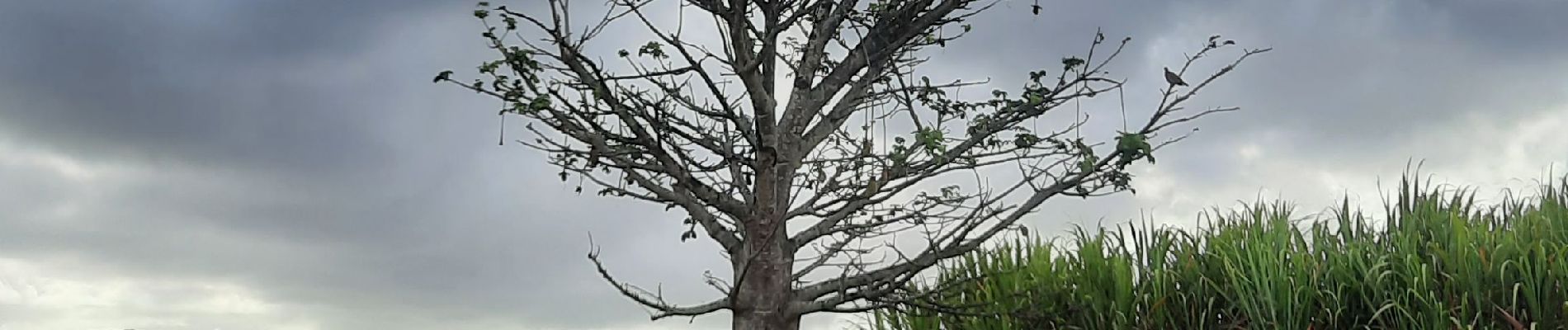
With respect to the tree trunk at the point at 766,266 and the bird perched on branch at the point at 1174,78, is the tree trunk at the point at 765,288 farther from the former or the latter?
the bird perched on branch at the point at 1174,78

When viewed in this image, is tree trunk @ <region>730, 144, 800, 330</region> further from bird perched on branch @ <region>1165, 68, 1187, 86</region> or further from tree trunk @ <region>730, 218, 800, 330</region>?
bird perched on branch @ <region>1165, 68, 1187, 86</region>

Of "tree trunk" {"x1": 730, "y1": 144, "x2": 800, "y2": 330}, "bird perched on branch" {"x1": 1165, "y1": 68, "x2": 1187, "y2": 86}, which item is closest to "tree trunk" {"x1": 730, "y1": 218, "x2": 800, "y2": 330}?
"tree trunk" {"x1": 730, "y1": 144, "x2": 800, "y2": 330}

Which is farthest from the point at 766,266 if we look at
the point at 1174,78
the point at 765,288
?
the point at 1174,78

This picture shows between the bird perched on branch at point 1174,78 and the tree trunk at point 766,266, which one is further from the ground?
the bird perched on branch at point 1174,78

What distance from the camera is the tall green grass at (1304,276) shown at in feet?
18.1

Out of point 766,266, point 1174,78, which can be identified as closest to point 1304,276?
point 1174,78

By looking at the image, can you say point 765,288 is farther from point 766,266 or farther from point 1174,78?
point 1174,78

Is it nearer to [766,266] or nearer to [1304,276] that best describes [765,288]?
[766,266]

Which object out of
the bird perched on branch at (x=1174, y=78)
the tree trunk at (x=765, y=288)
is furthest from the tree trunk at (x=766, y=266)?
the bird perched on branch at (x=1174, y=78)

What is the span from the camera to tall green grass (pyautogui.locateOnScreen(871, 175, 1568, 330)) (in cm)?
551

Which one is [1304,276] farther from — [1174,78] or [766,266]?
[766,266]

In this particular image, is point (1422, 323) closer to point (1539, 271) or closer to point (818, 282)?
point (1539, 271)

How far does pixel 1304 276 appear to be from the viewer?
576 cm

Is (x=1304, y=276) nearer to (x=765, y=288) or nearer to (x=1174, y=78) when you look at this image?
(x=1174, y=78)
